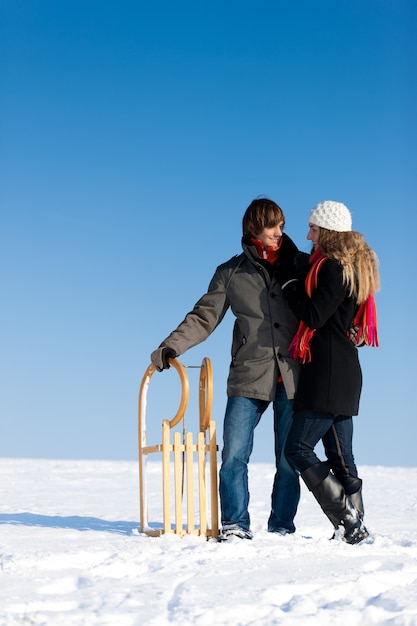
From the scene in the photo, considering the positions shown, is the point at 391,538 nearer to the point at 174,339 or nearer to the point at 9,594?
the point at 174,339

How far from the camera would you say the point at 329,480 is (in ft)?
14.4

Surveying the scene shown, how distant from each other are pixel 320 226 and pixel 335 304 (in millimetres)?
490

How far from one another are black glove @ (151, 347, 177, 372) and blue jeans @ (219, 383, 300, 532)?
422mm

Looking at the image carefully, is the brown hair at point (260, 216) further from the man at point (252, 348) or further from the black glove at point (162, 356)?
the black glove at point (162, 356)

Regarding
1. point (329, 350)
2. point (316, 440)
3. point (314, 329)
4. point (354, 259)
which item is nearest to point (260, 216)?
point (354, 259)

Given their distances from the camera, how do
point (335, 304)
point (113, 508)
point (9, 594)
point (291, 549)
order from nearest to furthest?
point (9, 594), point (291, 549), point (335, 304), point (113, 508)

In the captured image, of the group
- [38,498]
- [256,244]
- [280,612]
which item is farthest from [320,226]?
[38,498]

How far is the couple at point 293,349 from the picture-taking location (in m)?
4.41

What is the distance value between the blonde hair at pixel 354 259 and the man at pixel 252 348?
0.94 feet

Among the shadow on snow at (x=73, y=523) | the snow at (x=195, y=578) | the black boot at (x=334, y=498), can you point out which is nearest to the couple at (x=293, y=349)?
the black boot at (x=334, y=498)

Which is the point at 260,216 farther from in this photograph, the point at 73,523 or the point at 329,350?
the point at 73,523

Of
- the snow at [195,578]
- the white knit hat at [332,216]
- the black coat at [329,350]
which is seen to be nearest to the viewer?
the snow at [195,578]

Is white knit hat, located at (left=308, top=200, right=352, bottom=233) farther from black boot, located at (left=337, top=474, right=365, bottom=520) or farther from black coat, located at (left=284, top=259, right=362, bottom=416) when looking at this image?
black boot, located at (left=337, top=474, right=365, bottom=520)

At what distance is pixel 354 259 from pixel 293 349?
604 mm
